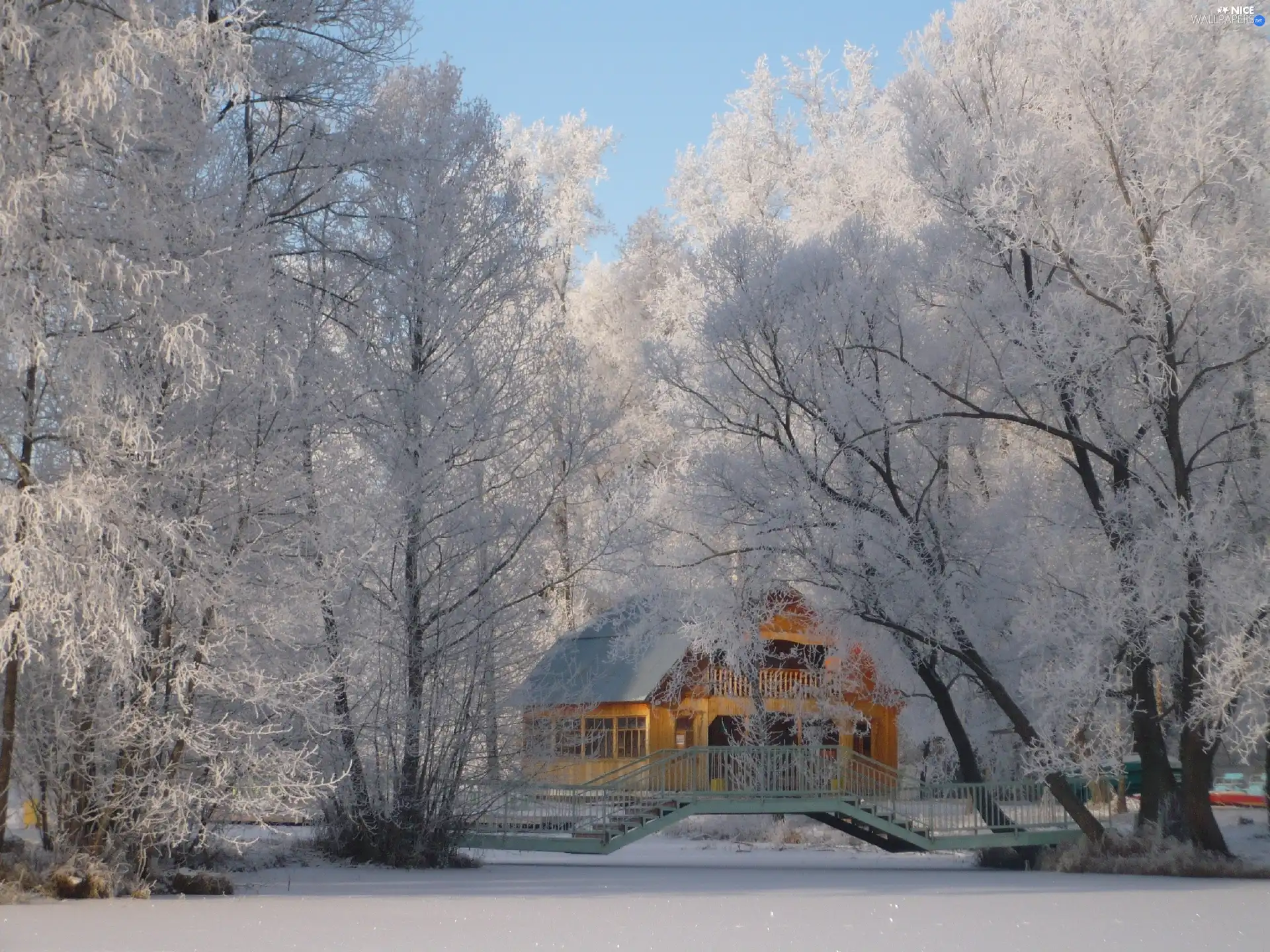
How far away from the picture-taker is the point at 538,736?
72.2 feet

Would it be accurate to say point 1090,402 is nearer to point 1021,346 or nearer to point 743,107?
point 1021,346

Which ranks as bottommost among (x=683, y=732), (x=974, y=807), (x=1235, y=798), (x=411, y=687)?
(x=1235, y=798)

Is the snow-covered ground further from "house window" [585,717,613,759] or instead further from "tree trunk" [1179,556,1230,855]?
"house window" [585,717,613,759]

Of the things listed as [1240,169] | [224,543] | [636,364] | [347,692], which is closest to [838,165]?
[636,364]

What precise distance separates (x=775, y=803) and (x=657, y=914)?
9699 mm

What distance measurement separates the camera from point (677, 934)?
11.2 m

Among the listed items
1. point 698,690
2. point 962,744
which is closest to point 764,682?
point 698,690

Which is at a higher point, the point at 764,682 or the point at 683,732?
the point at 764,682

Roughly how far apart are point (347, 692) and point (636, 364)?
76.1 feet

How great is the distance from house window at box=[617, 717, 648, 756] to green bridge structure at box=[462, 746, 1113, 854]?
9.97 meters

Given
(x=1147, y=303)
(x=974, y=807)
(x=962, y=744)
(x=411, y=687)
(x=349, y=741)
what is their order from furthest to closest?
(x=962, y=744) → (x=974, y=807) → (x=1147, y=303) → (x=411, y=687) → (x=349, y=741)

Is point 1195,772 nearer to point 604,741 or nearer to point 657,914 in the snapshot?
point 657,914

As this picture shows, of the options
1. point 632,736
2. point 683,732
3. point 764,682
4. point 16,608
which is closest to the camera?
point 16,608

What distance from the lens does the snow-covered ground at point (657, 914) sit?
1041 centimetres
